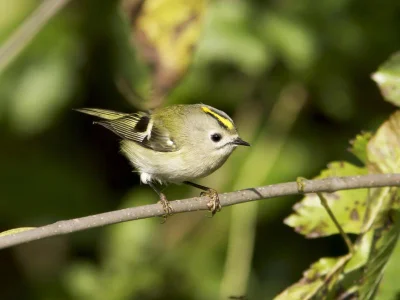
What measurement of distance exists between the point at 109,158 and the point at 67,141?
278mm

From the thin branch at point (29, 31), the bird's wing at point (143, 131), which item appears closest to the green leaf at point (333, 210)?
the thin branch at point (29, 31)

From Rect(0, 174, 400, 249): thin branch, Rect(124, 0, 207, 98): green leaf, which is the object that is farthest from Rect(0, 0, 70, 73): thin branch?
Rect(0, 174, 400, 249): thin branch

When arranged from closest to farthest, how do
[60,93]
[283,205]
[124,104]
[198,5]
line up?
[198,5], [60,93], [283,205], [124,104]

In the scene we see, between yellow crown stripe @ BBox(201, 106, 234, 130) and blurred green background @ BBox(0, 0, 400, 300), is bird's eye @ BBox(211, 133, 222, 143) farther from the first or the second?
blurred green background @ BBox(0, 0, 400, 300)

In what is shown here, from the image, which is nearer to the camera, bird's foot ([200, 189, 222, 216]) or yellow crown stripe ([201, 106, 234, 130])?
bird's foot ([200, 189, 222, 216])

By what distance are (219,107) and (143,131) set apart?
0.83m

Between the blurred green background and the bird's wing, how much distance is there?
1.28 feet

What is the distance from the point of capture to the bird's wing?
128 inches

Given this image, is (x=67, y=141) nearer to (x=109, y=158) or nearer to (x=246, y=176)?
(x=109, y=158)

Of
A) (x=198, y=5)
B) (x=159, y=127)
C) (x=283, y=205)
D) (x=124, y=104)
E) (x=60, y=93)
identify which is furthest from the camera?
(x=124, y=104)

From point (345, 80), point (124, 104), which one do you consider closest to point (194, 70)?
point (124, 104)

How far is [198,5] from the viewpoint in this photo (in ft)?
7.21

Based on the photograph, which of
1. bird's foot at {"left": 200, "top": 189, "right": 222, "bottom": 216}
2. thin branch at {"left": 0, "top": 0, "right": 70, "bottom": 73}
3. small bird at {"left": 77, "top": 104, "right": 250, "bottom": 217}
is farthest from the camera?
small bird at {"left": 77, "top": 104, "right": 250, "bottom": 217}

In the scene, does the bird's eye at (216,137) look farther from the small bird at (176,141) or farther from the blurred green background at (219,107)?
the blurred green background at (219,107)
